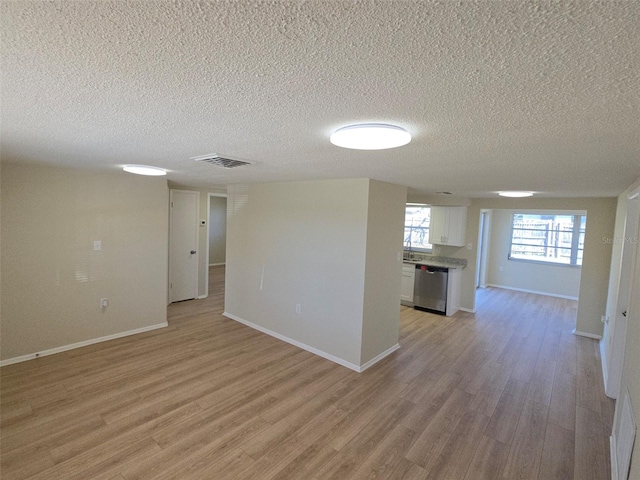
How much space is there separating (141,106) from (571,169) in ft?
9.14

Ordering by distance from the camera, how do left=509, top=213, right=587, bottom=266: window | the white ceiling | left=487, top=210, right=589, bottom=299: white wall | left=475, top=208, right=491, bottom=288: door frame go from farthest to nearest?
left=475, top=208, right=491, bottom=288: door frame → left=487, top=210, right=589, bottom=299: white wall → left=509, top=213, right=587, bottom=266: window → the white ceiling

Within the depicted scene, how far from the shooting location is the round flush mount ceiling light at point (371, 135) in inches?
54.4

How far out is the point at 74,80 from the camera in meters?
1.06

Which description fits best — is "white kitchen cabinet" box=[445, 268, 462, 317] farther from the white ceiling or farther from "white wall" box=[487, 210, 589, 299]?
the white ceiling

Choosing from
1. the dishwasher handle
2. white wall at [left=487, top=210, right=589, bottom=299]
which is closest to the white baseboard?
the dishwasher handle

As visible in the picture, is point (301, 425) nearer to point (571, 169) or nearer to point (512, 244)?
point (571, 169)

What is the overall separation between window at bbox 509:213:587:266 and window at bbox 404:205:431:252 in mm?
2410

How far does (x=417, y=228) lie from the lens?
7488mm

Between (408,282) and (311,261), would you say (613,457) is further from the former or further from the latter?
(408,282)

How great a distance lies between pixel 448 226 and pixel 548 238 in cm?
328

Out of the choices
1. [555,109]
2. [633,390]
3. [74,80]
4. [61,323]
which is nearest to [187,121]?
[74,80]

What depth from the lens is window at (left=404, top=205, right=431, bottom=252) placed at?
738 cm

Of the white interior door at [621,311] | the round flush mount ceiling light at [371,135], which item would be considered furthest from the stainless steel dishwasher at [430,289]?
the round flush mount ceiling light at [371,135]

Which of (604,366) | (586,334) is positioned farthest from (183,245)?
(586,334)
